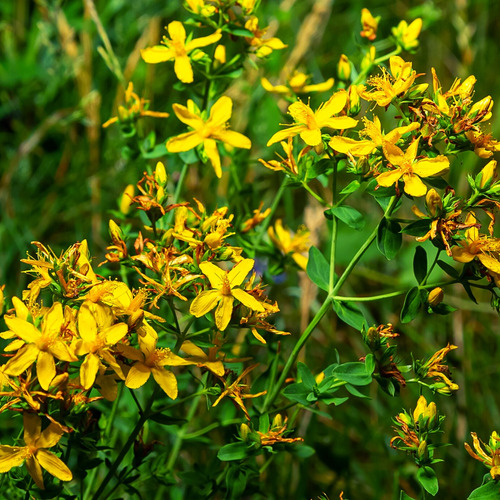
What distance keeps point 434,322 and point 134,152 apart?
1.39 metres

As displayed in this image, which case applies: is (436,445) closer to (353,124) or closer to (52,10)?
(353,124)

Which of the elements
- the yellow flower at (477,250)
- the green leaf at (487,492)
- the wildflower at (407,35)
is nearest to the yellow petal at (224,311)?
the yellow flower at (477,250)

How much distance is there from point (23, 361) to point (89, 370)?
0.38 ft

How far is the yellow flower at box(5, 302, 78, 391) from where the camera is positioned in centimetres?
115

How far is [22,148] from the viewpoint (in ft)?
8.46

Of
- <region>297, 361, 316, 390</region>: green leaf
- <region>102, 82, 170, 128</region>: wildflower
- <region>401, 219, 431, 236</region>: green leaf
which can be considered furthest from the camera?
<region>102, 82, 170, 128</region>: wildflower

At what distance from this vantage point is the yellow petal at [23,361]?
1.16 metres

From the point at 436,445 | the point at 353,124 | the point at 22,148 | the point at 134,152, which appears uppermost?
the point at 353,124

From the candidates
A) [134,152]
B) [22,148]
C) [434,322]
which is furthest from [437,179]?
[22,148]

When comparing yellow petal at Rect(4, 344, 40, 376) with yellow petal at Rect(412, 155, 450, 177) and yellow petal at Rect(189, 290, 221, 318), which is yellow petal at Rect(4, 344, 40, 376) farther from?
yellow petal at Rect(412, 155, 450, 177)

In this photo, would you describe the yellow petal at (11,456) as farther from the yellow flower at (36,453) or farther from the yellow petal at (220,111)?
the yellow petal at (220,111)

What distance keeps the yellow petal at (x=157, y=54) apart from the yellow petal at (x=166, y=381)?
2.41 feet

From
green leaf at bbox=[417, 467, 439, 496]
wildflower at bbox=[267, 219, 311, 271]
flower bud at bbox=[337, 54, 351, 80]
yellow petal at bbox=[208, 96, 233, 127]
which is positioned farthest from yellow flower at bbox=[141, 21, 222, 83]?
green leaf at bbox=[417, 467, 439, 496]

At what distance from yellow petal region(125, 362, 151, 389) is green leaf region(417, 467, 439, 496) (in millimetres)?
525
